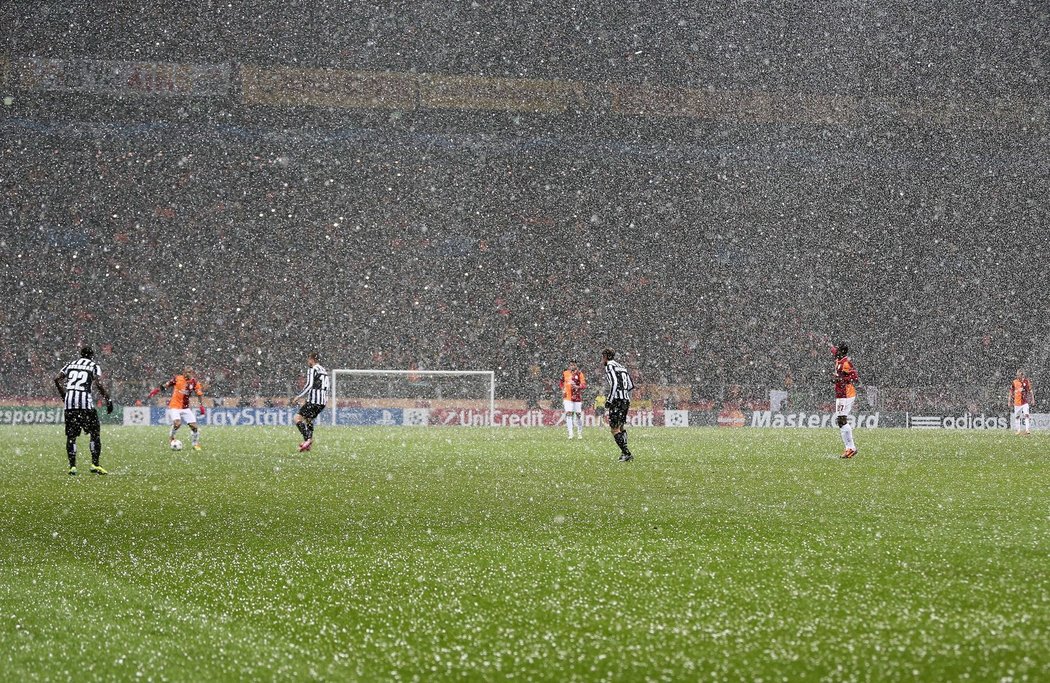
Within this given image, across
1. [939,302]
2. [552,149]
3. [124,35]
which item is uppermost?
[124,35]

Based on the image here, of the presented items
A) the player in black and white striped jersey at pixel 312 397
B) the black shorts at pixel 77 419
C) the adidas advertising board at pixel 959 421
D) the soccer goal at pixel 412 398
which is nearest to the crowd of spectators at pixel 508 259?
the soccer goal at pixel 412 398

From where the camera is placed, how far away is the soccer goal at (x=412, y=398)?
33.6 meters

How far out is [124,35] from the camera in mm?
39906

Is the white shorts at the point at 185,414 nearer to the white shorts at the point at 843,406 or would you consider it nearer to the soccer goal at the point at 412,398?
the white shorts at the point at 843,406

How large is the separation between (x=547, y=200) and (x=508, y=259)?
3108 millimetres

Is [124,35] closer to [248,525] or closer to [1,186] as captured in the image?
[1,186]

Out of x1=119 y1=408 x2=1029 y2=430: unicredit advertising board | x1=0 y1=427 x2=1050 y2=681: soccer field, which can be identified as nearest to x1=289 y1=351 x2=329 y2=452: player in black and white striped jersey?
x1=0 y1=427 x2=1050 y2=681: soccer field

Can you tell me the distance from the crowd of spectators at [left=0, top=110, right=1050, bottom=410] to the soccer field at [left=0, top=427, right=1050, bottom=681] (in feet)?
83.0

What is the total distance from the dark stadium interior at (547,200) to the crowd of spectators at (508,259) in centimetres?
11

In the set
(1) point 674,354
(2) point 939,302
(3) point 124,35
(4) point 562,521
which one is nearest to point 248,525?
(4) point 562,521

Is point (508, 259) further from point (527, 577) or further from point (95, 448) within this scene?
point (527, 577)

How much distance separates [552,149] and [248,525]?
1454 inches

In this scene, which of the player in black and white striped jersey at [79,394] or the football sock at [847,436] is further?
the football sock at [847,436]

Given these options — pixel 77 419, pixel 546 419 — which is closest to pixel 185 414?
pixel 77 419
